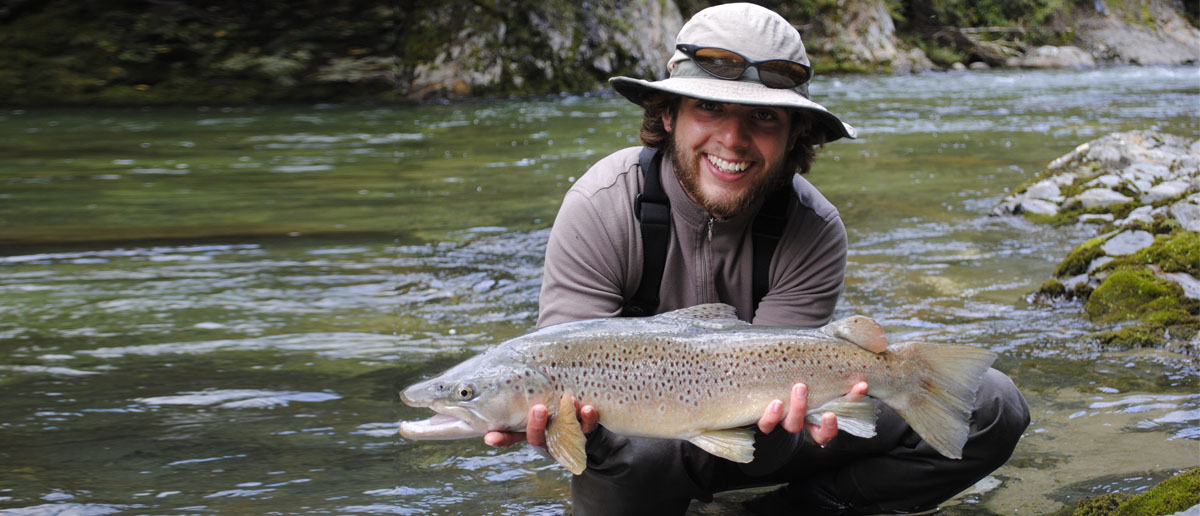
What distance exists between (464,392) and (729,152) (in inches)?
47.2

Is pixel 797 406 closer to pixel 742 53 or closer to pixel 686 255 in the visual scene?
pixel 686 255

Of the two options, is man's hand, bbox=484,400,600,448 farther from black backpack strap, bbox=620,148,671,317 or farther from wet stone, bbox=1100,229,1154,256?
wet stone, bbox=1100,229,1154,256

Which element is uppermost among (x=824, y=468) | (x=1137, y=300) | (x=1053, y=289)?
(x=824, y=468)

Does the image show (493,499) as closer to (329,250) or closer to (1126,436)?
(1126,436)

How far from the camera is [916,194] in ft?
36.6

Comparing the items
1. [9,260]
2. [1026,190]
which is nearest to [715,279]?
[9,260]

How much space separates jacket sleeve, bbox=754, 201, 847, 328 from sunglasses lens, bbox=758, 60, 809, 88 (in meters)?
0.48

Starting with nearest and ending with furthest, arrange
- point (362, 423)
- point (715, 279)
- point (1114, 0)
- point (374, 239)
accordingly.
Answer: point (715, 279), point (362, 423), point (374, 239), point (1114, 0)

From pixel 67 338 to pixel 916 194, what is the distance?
820 centimetres

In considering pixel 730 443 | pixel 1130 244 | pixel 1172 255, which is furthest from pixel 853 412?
pixel 1130 244

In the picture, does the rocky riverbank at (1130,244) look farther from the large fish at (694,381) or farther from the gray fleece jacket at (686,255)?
the large fish at (694,381)

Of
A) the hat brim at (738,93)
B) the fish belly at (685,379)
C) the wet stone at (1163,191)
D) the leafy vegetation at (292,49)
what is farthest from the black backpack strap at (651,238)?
the leafy vegetation at (292,49)

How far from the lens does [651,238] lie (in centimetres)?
353

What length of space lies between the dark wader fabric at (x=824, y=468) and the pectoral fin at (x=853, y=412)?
225 millimetres
